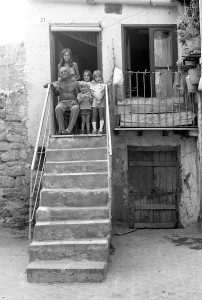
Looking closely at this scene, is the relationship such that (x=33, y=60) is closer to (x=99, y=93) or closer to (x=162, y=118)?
(x=99, y=93)

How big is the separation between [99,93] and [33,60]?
1.85 metres

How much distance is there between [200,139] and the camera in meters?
9.23

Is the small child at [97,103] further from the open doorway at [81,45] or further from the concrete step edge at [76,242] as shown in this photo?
the concrete step edge at [76,242]

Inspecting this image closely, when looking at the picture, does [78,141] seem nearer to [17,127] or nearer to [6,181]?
[17,127]

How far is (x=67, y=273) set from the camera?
593 cm

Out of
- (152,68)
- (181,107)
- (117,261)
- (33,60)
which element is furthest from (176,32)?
(117,261)

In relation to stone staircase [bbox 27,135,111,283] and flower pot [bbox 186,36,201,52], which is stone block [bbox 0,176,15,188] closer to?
stone staircase [bbox 27,135,111,283]

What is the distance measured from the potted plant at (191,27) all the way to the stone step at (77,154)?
303 cm

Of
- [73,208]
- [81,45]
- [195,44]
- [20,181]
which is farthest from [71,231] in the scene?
[81,45]

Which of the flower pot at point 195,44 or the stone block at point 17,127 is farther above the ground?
the flower pot at point 195,44

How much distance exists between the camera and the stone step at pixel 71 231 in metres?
6.56

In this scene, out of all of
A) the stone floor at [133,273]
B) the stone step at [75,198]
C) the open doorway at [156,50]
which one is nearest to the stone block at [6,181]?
the stone floor at [133,273]

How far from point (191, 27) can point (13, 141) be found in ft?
15.6

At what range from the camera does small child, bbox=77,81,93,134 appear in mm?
9109
